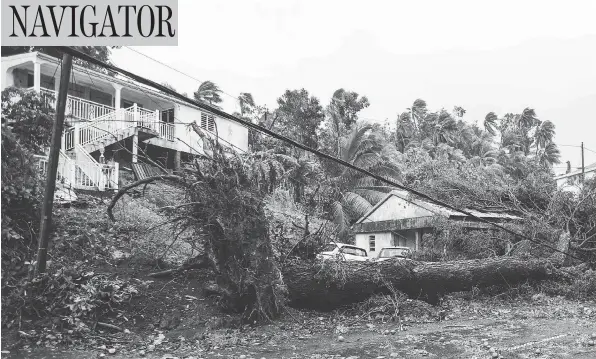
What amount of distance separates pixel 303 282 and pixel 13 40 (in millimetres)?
6323

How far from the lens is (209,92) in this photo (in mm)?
38844

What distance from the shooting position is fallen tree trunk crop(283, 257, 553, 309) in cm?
911

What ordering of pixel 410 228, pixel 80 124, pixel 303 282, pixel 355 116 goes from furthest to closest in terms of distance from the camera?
pixel 355 116 < pixel 410 228 < pixel 80 124 < pixel 303 282

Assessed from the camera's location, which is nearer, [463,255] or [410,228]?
[463,255]

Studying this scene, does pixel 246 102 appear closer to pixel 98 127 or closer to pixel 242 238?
pixel 98 127

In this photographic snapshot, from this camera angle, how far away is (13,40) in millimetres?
3934

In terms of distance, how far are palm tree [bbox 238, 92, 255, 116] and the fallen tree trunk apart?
25.1 m

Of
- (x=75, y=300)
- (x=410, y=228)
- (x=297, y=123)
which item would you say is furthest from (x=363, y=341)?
(x=297, y=123)

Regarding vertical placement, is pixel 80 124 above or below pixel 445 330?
above

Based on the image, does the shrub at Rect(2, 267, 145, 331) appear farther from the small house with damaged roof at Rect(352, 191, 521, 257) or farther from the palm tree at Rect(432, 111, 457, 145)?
the palm tree at Rect(432, 111, 457, 145)

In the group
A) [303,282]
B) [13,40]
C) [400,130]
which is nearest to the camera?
[13,40]

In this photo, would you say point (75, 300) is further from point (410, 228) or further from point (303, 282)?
point (410, 228)

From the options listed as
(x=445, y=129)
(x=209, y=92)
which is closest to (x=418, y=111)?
(x=445, y=129)

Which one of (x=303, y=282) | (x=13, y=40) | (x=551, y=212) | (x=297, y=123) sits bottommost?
(x=303, y=282)
